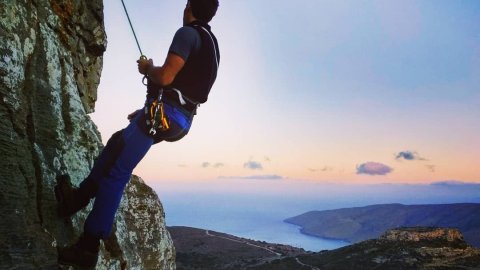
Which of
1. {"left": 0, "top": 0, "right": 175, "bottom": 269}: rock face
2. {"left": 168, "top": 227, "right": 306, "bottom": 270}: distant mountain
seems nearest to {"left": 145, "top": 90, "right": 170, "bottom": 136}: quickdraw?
{"left": 0, "top": 0, "right": 175, "bottom": 269}: rock face

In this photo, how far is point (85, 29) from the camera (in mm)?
10453

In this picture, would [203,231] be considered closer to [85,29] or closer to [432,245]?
[432,245]

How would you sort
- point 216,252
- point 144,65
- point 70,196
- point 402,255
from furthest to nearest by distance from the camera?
point 216,252, point 402,255, point 144,65, point 70,196

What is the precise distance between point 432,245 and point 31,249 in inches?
4383

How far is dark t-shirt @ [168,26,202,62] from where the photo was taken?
5.55 meters

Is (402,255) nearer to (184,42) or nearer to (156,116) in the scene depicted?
(156,116)

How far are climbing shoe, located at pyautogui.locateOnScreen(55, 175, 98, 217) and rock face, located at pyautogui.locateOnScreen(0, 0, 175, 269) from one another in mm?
112

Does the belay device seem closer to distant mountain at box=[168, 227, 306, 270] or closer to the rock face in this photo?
the rock face

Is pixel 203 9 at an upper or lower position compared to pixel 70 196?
upper

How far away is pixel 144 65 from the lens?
240 inches

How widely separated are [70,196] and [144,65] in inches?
92.9

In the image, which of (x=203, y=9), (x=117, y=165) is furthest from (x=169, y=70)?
(x=117, y=165)

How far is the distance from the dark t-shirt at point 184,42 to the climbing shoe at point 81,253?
3.05 meters

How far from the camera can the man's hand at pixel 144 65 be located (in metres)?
6.04
